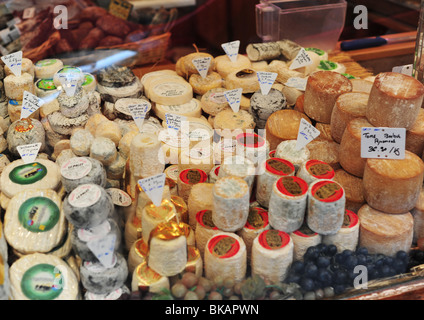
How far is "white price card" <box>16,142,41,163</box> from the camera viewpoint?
191 cm

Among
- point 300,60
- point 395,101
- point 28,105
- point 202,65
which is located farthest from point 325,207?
point 28,105

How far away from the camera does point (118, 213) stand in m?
1.75

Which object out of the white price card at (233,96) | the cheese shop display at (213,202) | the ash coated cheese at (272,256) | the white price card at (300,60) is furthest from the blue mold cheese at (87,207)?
the white price card at (300,60)

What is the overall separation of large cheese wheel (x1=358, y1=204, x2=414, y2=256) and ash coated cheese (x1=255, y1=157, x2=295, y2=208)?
0.36 meters

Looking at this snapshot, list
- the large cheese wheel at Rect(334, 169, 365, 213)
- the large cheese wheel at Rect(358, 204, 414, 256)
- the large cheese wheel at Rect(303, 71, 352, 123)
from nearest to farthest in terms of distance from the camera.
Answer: the large cheese wheel at Rect(358, 204, 414, 256) < the large cheese wheel at Rect(334, 169, 365, 213) < the large cheese wheel at Rect(303, 71, 352, 123)

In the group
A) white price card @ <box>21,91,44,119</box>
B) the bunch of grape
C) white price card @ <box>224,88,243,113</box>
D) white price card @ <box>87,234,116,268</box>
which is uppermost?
white price card @ <box>21,91,44,119</box>

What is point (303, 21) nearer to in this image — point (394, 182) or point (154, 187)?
point (394, 182)

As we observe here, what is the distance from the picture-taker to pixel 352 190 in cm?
186

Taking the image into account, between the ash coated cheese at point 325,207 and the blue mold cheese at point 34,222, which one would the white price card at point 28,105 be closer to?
the blue mold cheese at point 34,222

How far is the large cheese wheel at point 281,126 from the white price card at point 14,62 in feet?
4.36

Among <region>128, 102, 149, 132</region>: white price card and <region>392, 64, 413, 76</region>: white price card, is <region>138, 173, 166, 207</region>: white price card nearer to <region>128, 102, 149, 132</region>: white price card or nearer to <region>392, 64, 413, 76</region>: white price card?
<region>128, 102, 149, 132</region>: white price card

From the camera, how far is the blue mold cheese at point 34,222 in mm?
1616

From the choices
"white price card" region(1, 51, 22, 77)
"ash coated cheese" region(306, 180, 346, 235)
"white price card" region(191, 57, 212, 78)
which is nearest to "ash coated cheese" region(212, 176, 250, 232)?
"ash coated cheese" region(306, 180, 346, 235)
